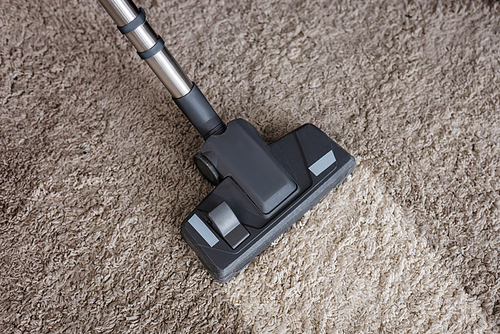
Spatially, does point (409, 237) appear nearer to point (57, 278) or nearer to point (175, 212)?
point (175, 212)

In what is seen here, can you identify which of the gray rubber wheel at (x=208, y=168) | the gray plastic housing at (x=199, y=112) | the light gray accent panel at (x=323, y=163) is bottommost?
the light gray accent panel at (x=323, y=163)

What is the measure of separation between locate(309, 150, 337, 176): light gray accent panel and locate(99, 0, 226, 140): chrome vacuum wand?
0.69 feet

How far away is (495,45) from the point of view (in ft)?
3.23

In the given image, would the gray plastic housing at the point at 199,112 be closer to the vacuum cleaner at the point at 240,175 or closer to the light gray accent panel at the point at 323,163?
the vacuum cleaner at the point at 240,175

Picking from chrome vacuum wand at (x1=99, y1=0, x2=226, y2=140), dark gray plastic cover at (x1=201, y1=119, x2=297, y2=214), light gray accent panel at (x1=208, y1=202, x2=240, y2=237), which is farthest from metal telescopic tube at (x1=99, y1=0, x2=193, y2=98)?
light gray accent panel at (x1=208, y1=202, x2=240, y2=237)

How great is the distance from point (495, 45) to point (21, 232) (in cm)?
129

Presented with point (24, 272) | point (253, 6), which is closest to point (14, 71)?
point (24, 272)

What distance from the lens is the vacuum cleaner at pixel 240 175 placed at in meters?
0.70

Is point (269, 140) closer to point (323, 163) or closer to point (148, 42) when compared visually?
point (323, 163)

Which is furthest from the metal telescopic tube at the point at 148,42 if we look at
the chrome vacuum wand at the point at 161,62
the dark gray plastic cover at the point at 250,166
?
the dark gray plastic cover at the point at 250,166

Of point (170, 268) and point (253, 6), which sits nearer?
point (170, 268)

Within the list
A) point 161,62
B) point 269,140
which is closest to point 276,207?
point 269,140

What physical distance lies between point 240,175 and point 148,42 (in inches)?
12.1

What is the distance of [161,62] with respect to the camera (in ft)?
2.34
